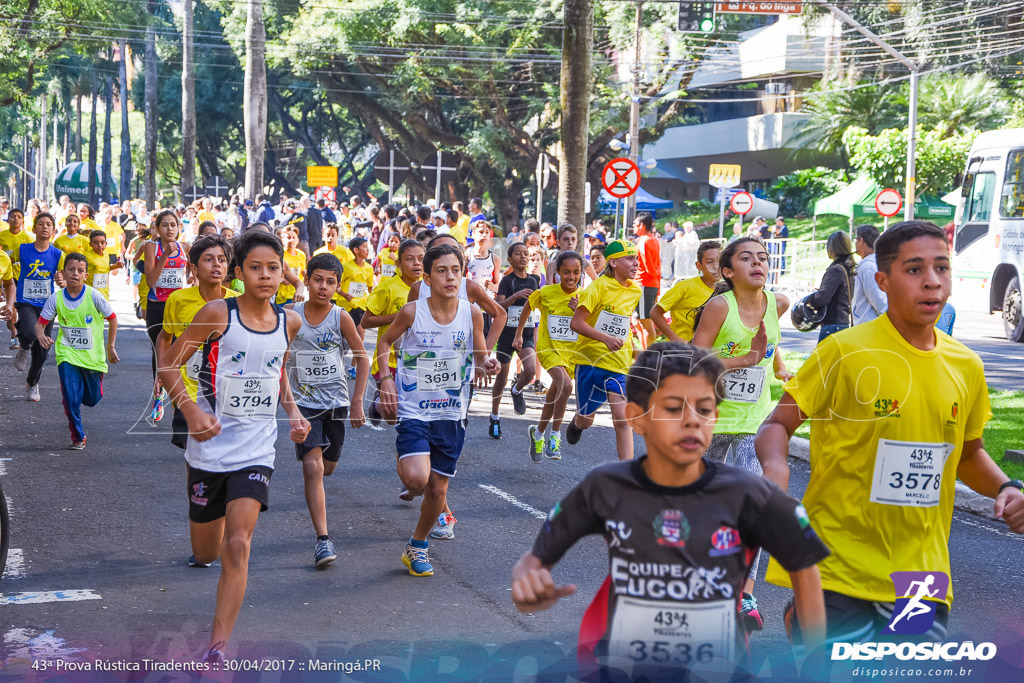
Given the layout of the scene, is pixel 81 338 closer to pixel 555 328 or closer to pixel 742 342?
pixel 555 328

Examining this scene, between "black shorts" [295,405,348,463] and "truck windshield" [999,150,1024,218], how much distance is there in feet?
57.5

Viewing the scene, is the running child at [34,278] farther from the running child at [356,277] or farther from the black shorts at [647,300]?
the black shorts at [647,300]

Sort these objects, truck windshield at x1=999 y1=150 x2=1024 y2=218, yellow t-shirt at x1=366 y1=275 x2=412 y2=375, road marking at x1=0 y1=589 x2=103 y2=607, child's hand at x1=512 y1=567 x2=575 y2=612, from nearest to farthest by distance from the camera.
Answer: child's hand at x1=512 y1=567 x2=575 y2=612 → road marking at x1=0 y1=589 x2=103 y2=607 → yellow t-shirt at x1=366 y1=275 x2=412 y2=375 → truck windshield at x1=999 y1=150 x2=1024 y2=218

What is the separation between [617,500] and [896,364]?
1084 millimetres

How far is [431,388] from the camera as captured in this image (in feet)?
22.5

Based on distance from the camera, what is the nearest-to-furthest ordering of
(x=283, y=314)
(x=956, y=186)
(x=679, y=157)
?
(x=283, y=314) → (x=956, y=186) → (x=679, y=157)

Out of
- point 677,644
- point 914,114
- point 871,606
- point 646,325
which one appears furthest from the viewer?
point 914,114

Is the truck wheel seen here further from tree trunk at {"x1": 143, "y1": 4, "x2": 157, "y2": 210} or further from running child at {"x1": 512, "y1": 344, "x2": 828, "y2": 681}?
tree trunk at {"x1": 143, "y1": 4, "x2": 157, "y2": 210}

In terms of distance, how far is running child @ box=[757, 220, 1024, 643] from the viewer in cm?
371

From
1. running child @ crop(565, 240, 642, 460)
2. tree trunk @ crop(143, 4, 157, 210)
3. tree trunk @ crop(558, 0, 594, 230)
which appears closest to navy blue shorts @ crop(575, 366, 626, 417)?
running child @ crop(565, 240, 642, 460)

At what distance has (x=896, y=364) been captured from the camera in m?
3.79

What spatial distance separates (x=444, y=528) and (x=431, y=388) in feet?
3.89

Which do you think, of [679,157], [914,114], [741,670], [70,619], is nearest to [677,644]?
[741,670]

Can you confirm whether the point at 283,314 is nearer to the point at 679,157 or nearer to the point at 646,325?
the point at 646,325
